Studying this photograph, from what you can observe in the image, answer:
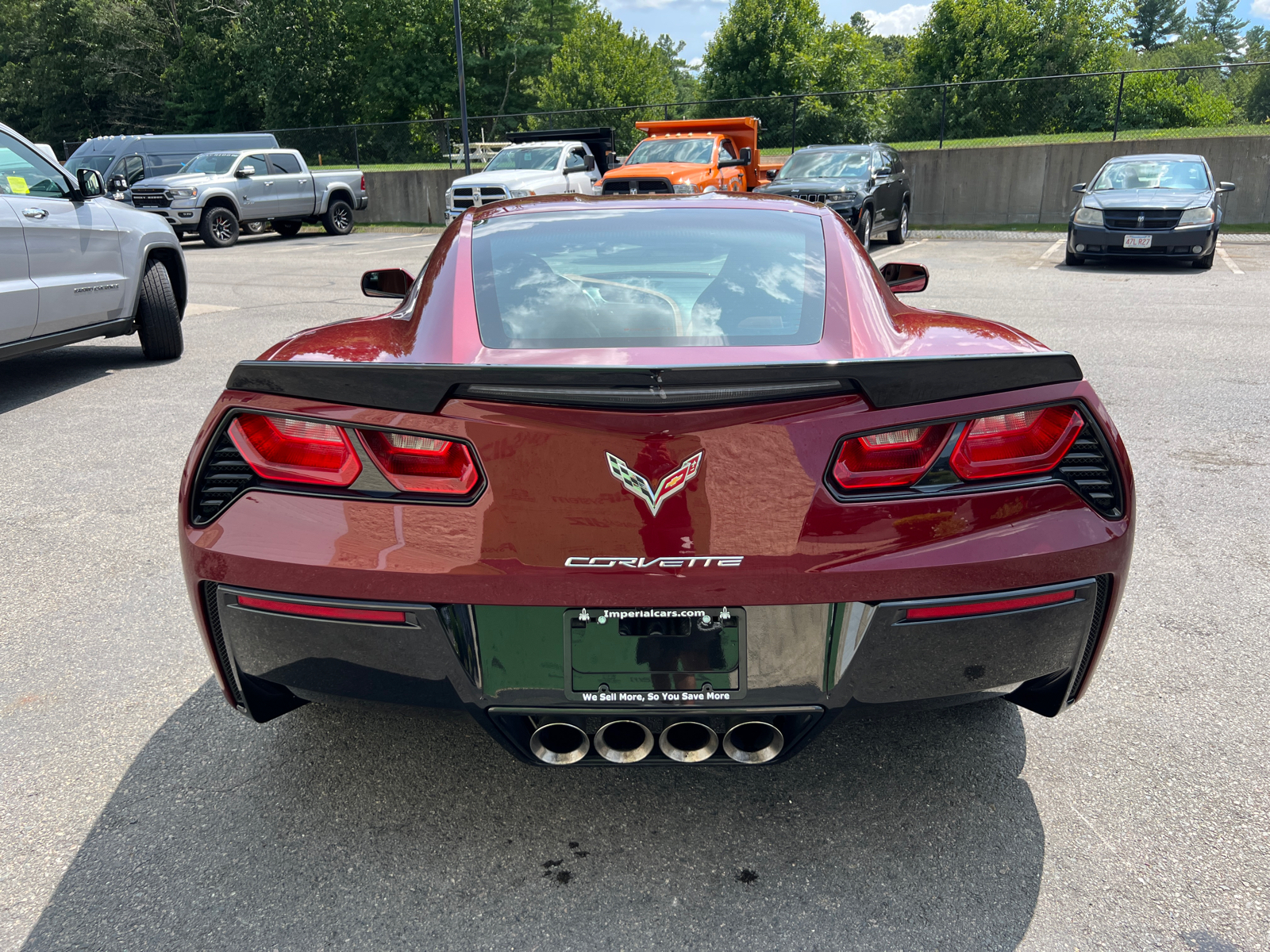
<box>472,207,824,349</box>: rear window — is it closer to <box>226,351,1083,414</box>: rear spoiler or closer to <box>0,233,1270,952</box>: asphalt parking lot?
<box>226,351,1083,414</box>: rear spoiler

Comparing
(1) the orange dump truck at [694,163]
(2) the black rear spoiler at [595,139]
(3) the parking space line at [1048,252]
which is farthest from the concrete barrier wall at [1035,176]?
(2) the black rear spoiler at [595,139]

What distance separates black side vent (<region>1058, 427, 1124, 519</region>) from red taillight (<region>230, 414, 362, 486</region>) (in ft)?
4.88

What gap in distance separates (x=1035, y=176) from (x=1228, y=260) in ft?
24.7

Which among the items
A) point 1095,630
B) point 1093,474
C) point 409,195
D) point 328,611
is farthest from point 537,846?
point 409,195

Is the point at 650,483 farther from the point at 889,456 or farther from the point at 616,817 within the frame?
the point at 616,817

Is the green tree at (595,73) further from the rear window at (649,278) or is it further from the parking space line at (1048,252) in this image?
the rear window at (649,278)

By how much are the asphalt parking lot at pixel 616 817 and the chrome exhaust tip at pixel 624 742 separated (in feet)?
0.96

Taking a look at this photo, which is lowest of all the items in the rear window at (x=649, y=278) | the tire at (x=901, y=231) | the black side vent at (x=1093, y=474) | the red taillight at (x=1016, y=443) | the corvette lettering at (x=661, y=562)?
the tire at (x=901, y=231)

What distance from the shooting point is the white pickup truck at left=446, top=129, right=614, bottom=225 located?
18.5m

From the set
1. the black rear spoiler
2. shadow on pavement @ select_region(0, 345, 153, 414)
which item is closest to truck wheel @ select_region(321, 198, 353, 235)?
the black rear spoiler

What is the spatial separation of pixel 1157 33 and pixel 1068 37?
101855 millimetres

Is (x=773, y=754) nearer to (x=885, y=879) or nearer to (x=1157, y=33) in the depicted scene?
(x=885, y=879)

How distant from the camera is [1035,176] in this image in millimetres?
21734

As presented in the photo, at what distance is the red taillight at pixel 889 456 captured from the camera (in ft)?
6.34
